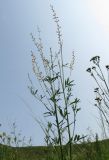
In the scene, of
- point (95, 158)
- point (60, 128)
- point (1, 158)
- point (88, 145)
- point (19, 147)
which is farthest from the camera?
point (19, 147)

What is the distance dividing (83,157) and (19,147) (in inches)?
82.5

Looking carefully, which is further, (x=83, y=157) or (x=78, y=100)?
(x=83, y=157)

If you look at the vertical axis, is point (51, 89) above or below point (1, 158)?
above

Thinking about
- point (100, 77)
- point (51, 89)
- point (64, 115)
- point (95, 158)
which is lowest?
point (95, 158)

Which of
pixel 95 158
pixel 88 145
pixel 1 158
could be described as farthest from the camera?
pixel 1 158

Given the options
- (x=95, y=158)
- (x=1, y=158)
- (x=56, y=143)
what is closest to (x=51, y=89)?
(x=56, y=143)

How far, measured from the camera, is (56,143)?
4.74 metres

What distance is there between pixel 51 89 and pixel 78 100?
1.19 ft

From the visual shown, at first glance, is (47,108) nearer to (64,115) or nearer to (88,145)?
(64,115)

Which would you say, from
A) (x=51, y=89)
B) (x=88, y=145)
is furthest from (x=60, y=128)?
(x=88, y=145)

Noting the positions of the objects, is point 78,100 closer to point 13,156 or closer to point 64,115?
point 64,115

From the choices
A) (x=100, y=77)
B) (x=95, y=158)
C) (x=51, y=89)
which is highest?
(x=100, y=77)

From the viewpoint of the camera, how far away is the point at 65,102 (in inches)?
188

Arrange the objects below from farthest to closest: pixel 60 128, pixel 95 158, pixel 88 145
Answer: pixel 88 145 < pixel 95 158 < pixel 60 128
